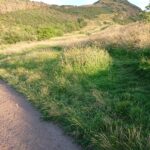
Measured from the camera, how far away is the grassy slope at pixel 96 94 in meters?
6.88

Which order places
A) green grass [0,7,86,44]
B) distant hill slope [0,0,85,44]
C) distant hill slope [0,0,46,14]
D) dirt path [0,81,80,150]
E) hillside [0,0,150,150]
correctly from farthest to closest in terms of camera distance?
distant hill slope [0,0,46,14] → distant hill slope [0,0,85,44] → green grass [0,7,86,44] → dirt path [0,81,80,150] → hillside [0,0,150,150]

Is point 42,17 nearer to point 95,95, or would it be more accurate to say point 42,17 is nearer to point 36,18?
point 36,18

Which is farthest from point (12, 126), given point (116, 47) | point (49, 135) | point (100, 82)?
point (116, 47)

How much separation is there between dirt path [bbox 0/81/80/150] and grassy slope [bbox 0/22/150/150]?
0.24 metres

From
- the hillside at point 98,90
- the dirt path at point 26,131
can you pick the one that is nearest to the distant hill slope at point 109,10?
the hillside at point 98,90

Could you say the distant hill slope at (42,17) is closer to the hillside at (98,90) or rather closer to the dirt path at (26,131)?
the hillside at (98,90)

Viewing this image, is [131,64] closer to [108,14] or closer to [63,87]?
[63,87]

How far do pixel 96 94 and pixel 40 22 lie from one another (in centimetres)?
7803

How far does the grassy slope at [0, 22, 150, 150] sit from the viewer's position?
6.88m

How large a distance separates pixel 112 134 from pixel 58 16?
294 feet

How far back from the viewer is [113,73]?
12328mm

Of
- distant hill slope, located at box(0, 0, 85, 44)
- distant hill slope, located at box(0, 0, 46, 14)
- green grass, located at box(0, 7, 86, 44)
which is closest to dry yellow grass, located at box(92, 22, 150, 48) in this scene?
green grass, located at box(0, 7, 86, 44)

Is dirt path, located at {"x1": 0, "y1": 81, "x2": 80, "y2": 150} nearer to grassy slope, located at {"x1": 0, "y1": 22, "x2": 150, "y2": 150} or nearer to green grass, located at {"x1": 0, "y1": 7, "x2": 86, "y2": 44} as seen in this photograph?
grassy slope, located at {"x1": 0, "y1": 22, "x2": 150, "y2": 150}

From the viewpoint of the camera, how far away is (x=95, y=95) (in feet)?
30.6
